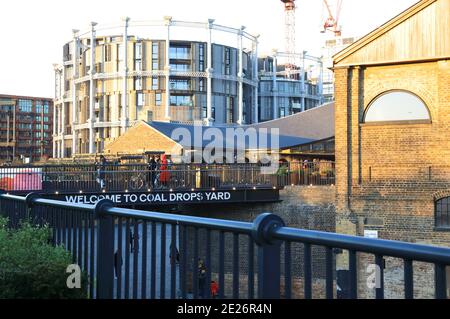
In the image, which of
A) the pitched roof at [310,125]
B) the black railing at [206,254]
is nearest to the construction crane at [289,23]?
the pitched roof at [310,125]

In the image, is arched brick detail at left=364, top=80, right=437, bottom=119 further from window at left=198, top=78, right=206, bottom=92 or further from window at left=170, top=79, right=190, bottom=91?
window at left=198, top=78, right=206, bottom=92

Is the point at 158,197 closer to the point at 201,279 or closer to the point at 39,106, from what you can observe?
the point at 201,279

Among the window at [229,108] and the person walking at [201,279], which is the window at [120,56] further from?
the person walking at [201,279]

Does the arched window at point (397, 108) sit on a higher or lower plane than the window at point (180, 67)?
lower

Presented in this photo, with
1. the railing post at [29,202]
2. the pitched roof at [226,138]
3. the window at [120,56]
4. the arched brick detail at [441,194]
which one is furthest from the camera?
the window at [120,56]

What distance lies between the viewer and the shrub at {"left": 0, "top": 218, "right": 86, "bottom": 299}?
14.2 feet

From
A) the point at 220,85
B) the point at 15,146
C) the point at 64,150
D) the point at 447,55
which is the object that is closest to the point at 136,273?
the point at 447,55

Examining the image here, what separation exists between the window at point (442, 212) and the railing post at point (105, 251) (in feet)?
56.3

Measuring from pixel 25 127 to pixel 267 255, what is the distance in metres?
133

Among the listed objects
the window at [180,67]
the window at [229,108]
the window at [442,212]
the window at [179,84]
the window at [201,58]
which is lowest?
the window at [442,212]

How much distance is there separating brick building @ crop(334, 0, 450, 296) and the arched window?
33 millimetres

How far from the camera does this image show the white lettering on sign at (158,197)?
22016 mm

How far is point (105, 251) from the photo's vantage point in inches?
187

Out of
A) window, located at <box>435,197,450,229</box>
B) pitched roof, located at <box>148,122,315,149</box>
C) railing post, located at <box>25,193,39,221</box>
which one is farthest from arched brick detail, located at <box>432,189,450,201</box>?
pitched roof, located at <box>148,122,315,149</box>
